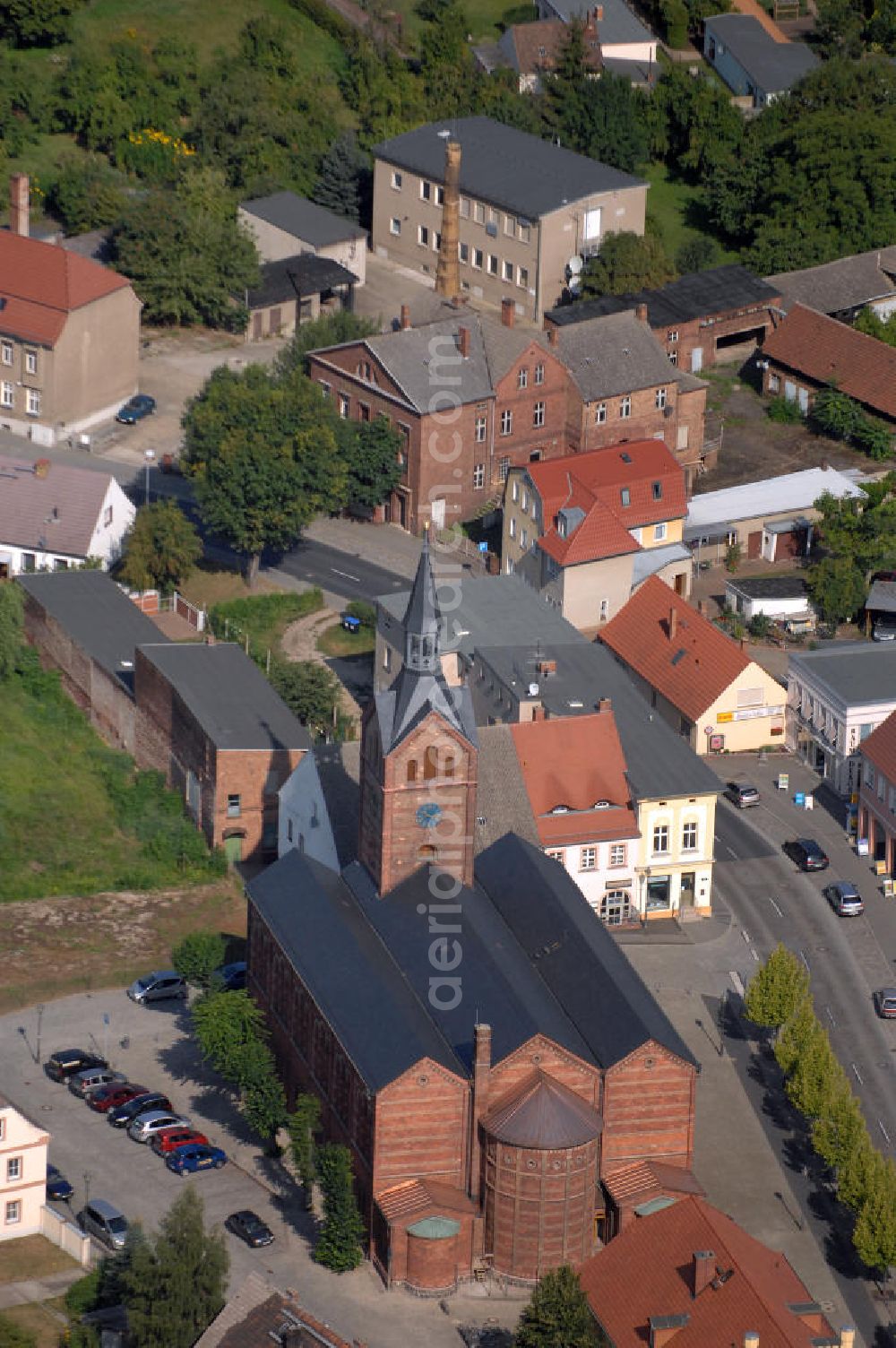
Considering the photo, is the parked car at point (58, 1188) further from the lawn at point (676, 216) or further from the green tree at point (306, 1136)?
the lawn at point (676, 216)

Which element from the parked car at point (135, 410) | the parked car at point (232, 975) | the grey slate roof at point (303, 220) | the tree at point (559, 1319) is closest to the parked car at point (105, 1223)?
the parked car at point (232, 975)

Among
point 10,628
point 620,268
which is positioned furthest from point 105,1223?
point 620,268

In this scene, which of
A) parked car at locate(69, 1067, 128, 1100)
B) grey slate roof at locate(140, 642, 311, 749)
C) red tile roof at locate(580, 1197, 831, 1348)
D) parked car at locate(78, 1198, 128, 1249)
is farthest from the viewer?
grey slate roof at locate(140, 642, 311, 749)

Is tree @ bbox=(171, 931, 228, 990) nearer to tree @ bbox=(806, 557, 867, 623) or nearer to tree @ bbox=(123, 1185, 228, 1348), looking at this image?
tree @ bbox=(123, 1185, 228, 1348)

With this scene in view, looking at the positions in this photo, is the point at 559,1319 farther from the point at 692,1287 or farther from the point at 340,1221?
the point at 340,1221

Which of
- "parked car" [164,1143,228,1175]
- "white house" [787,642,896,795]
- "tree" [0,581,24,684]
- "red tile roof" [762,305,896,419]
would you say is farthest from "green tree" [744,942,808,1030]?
"red tile roof" [762,305,896,419]
